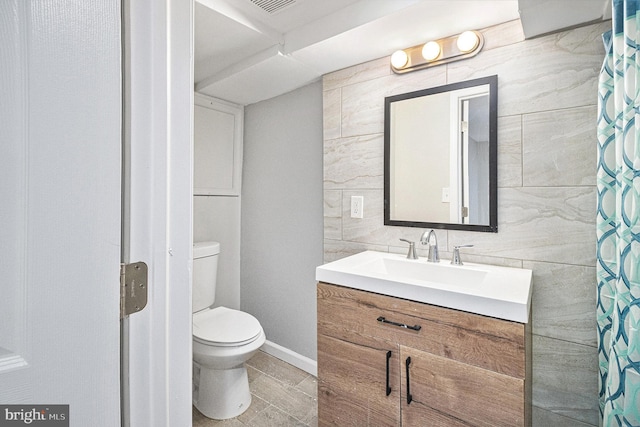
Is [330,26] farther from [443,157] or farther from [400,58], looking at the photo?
[443,157]

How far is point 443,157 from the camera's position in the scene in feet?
5.37

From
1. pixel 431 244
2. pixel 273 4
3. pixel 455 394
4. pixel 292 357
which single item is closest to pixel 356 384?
pixel 455 394

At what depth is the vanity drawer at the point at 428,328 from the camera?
1039mm

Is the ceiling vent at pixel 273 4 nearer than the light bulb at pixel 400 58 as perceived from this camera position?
Yes

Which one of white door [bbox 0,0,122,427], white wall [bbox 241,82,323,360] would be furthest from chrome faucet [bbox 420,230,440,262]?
white door [bbox 0,0,122,427]

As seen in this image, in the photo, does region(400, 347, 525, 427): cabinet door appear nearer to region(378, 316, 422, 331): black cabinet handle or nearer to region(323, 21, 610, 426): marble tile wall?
region(378, 316, 422, 331): black cabinet handle

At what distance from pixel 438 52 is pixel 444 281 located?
1.12m

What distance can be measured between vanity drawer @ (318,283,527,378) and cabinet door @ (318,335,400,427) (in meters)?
0.06

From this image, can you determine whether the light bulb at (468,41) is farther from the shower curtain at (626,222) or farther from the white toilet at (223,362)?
the white toilet at (223,362)

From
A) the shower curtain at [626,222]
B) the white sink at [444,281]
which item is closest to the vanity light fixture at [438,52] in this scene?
the shower curtain at [626,222]

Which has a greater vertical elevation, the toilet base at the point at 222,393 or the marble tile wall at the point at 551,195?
the marble tile wall at the point at 551,195

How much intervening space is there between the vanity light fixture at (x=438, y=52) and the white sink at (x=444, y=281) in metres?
1.00

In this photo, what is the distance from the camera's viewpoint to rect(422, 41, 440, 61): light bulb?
1591 mm
